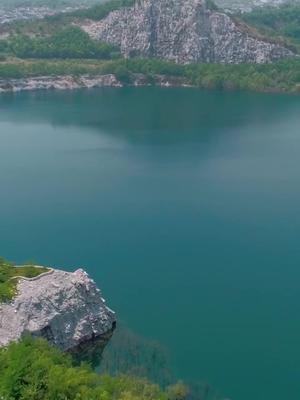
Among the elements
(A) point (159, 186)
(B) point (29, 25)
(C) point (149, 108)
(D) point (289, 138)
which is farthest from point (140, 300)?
(B) point (29, 25)

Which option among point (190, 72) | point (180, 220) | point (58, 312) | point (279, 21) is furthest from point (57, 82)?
point (58, 312)

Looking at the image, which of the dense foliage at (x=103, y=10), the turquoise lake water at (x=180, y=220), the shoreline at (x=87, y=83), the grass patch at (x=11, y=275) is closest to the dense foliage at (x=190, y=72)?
the shoreline at (x=87, y=83)

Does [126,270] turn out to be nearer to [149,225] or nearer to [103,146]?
[149,225]

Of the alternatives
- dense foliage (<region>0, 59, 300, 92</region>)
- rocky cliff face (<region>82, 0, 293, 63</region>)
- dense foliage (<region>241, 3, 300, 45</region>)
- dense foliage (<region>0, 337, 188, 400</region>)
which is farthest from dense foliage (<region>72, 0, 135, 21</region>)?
dense foliage (<region>0, 337, 188, 400</region>)

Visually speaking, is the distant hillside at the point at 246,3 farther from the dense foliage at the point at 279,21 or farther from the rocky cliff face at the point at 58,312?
the rocky cliff face at the point at 58,312

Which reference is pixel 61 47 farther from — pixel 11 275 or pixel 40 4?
pixel 40 4
